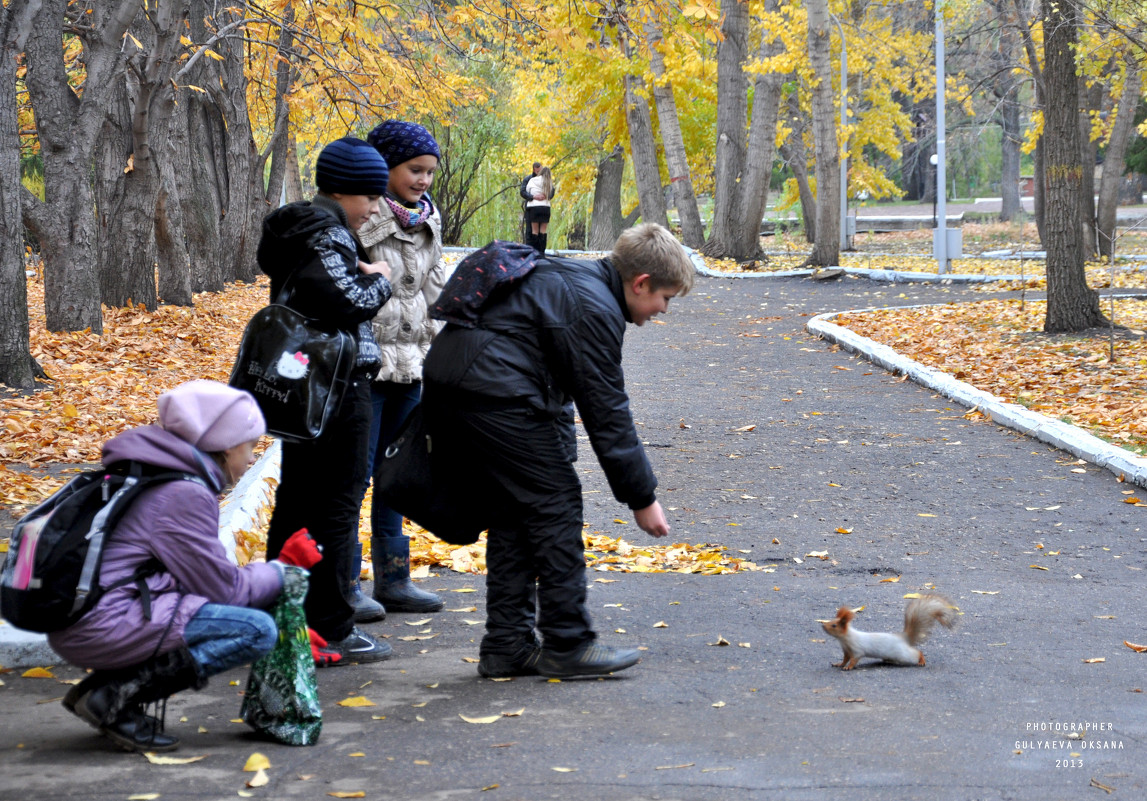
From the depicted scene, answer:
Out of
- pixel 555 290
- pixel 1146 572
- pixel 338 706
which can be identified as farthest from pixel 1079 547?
pixel 338 706

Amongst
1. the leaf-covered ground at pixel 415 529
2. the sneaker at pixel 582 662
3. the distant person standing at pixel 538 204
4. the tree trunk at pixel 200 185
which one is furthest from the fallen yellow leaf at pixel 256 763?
the distant person standing at pixel 538 204

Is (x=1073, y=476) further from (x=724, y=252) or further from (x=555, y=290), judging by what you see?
(x=724, y=252)

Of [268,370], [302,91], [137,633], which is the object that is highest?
[302,91]

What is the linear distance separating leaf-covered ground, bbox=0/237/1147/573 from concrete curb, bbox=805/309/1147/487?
0.92 ft

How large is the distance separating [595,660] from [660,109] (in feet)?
85.3

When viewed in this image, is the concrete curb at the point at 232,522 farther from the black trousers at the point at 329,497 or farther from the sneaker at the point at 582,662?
the sneaker at the point at 582,662

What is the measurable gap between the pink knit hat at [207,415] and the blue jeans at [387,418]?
4.60 ft

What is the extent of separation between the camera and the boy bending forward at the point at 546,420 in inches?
162

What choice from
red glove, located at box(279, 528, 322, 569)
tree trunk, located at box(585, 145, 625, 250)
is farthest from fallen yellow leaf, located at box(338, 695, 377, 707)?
tree trunk, located at box(585, 145, 625, 250)

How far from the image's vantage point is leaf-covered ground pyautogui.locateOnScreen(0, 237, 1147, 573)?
6660 millimetres

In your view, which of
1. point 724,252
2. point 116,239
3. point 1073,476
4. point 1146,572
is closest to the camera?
point 1146,572

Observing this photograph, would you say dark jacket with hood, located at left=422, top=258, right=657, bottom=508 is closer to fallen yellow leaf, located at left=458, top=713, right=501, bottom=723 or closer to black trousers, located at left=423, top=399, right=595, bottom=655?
black trousers, located at left=423, top=399, right=595, bottom=655

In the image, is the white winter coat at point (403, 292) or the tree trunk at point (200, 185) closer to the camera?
the white winter coat at point (403, 292)

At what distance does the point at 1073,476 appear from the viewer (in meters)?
8.12
